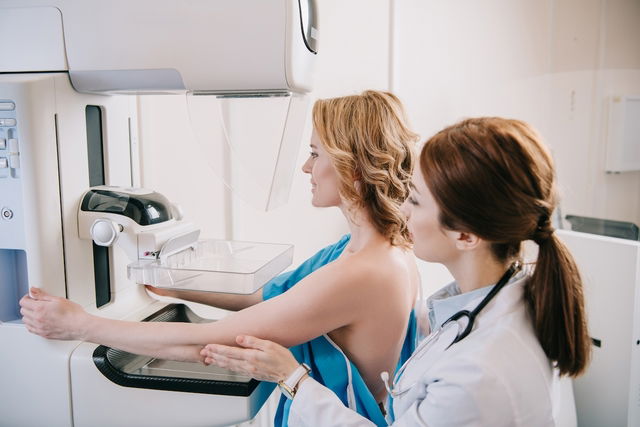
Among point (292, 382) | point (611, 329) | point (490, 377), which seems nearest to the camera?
point (490, 377)

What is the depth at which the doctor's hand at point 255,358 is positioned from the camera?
0.97 meters

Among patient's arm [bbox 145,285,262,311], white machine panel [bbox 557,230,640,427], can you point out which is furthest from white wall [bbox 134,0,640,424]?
patient's arm [bbox 145,285,262,311]

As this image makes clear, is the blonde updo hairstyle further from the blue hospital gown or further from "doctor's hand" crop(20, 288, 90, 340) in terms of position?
"doctor's hand" crop(20, 288, 90, 340)

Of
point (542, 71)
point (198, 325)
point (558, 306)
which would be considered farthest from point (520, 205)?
point (542, 71)

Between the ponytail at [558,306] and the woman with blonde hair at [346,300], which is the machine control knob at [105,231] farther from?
the ponytail at [558,306]

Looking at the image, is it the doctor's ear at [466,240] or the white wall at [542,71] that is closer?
the doctor's ear at [466,240]

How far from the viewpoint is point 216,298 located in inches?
54.4

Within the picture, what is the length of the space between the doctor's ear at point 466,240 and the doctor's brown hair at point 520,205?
0.05ft

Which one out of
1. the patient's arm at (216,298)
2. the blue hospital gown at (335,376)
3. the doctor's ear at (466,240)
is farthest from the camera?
the patient's arm at (216,298)

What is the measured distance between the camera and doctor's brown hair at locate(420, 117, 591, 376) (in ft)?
2.64

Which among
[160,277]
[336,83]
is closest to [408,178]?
[160,277]

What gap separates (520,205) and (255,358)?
1.78 feet

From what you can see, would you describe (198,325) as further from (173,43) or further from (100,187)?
(173,43)

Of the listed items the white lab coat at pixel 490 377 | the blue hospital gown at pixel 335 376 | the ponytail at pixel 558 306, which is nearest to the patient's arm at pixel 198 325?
the blue hospital gown at pixel 335 376
